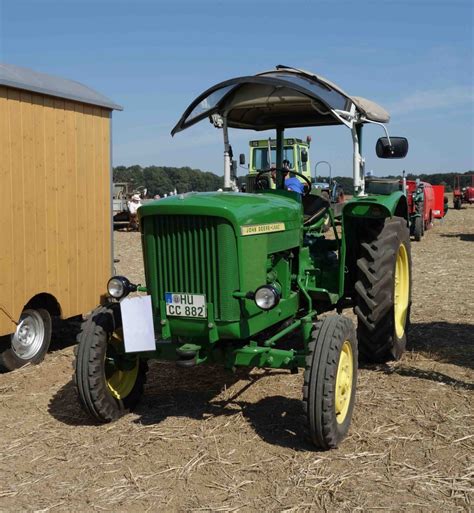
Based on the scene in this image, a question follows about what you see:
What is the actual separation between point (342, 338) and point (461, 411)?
45.0 inches

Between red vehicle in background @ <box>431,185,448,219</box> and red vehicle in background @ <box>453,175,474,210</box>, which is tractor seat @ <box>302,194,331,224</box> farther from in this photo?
red vehicle in background @ <box>453,175,474,210</box>

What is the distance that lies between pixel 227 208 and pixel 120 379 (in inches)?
61.6

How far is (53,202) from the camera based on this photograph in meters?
6.39

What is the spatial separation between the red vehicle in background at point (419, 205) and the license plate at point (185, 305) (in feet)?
41.1

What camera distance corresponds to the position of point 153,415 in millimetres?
4621

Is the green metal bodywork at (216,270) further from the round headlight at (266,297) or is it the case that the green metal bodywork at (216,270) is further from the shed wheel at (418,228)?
the shed wheel at (418,228)

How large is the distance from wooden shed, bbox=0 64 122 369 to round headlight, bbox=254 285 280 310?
9.28ft

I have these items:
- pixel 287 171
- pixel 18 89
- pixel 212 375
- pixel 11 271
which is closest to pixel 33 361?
pixel 11 271

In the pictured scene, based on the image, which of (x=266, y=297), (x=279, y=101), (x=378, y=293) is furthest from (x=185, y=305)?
(x=279, y=101)

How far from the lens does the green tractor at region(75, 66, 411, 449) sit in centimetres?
407

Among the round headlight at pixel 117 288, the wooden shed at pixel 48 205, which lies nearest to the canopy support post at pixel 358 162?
the round headlight at pixel 117 288

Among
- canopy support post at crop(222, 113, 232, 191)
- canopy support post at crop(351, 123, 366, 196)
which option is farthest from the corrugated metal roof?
canopy support post at crop(351, 123, 366, 196)

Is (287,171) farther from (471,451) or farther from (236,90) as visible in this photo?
(471,451)

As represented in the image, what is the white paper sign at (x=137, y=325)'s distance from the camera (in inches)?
163
